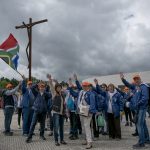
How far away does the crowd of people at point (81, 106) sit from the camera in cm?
1046

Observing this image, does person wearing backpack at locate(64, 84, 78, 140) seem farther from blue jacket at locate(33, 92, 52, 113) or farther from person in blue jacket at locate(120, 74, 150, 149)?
person in blue jacket at locate(120, 74, 150, 149)

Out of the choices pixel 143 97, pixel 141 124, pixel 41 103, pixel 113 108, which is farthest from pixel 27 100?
pixel 143 97

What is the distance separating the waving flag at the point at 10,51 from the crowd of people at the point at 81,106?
2.92 m

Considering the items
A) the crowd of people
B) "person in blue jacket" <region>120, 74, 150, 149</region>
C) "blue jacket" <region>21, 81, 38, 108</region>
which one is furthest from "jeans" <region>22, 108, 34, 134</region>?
"person in blue jacket" <region>120, 74, 150, 149</region>

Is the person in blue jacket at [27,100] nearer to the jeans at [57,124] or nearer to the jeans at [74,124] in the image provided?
the jeans at [74,124]

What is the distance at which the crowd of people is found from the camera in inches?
412

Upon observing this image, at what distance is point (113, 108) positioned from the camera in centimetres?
1223

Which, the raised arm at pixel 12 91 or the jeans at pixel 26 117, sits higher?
the raised arm at pixel 12 91

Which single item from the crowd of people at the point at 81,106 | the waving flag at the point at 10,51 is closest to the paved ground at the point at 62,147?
the crowd of people at the point at 81,106

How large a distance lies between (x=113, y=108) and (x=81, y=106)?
184 cm

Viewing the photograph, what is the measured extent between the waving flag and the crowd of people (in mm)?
2916

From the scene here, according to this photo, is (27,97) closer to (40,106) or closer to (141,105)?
(40,106)

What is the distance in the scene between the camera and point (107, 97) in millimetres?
12453

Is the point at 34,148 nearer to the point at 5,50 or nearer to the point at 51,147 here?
the point at 51,147
